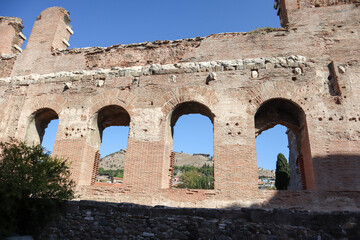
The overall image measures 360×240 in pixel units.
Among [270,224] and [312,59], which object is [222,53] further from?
[270,224]

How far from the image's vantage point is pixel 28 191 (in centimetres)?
534

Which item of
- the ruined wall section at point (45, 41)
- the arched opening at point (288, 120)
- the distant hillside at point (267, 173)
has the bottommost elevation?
the arched opening at point (288, 120)

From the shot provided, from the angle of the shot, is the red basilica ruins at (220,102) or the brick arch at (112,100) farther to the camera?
the brick arch at (112,100)

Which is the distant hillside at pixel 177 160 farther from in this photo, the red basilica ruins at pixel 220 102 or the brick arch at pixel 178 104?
the brick arch at pixel 178 104

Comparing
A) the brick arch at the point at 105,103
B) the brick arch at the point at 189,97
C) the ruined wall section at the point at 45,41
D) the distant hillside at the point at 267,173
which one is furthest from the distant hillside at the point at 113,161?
the brick arch at the point at 189,97

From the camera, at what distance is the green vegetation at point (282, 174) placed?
57.4ft

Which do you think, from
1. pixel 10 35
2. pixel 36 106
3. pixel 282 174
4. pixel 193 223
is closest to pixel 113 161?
pixel 282 174

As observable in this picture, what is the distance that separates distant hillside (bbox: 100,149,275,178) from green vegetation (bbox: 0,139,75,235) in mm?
48786

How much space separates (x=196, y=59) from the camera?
362 inches

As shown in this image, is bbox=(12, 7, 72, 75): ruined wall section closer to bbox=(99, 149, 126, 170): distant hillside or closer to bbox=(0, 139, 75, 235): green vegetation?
bbox=(0, 139, 75, 235): green vegetation

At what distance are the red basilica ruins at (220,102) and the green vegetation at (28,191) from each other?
2.06 m

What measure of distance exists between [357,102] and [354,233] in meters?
4.37

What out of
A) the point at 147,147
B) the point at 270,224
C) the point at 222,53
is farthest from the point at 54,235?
the point at 222,53

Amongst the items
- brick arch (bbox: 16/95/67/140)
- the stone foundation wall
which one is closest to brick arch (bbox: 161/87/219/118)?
the stone foundation wall
